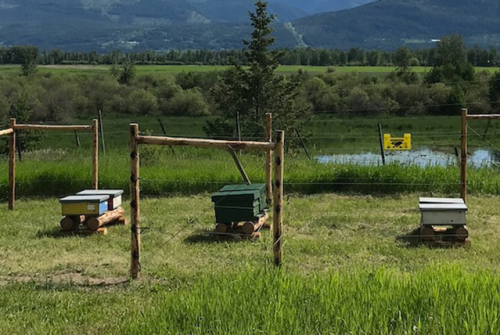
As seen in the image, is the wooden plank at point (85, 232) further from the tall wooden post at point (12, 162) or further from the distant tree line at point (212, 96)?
the distant tree line at point (212, 96)

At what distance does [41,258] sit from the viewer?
1002cm

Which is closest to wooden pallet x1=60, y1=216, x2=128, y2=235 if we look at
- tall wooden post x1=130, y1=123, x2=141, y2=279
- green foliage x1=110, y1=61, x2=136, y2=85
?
tall wooden post x1=130, y1=123, x2=141, y2=279

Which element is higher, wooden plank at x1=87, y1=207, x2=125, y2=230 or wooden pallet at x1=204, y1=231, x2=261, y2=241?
wooden plank at x1=87, y1=207, x2=125, y2=230

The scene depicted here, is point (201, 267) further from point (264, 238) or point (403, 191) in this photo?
point (403, 191)

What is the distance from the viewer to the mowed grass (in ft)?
19.7

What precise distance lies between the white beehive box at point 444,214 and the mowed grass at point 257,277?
451 millimetres

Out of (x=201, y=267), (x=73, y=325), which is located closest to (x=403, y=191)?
(x=201, y=267)

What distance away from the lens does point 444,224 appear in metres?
10.7

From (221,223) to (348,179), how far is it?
5.79 metres

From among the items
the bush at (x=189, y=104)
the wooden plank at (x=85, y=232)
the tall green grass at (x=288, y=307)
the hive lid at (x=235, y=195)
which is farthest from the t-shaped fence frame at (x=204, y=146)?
the bush at (x=189, y=104)

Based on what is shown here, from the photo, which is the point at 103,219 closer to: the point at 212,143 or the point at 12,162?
the point at 12,162

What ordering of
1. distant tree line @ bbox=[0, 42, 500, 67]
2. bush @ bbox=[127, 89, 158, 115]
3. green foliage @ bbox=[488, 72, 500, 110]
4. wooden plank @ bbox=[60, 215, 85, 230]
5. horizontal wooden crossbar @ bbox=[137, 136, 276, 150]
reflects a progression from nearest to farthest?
horizontal wooden crossbar @ bbox=[137, 136, 276, 150] → wooden plank @ bbox=[60, 215, 85, 230] → green foliage @ bbox=[488, 72, 500, 110] → bush @ bbox=[127, 89, 158, 115] → distant tree line @ bbox=[0, 42, 500, 67]

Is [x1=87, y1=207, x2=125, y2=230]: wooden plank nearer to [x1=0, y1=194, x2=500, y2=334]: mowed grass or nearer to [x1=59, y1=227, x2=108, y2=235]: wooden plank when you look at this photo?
[x1=59, y1=227, x2=108, y2=235]: wooden plank

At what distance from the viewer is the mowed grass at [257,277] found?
600 centimetres
